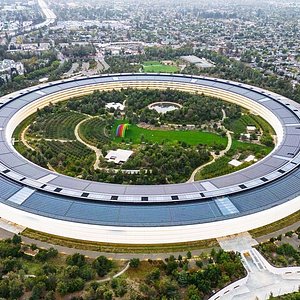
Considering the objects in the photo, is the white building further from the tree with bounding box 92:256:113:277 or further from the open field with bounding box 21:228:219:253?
the tree with bounding box 92:256:113:277

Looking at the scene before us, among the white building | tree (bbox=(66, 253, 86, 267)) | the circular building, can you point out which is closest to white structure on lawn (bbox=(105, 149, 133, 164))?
the circular building

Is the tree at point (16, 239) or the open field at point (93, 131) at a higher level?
the tree at point (16, 239)

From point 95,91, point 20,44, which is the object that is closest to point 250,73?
point 95,91

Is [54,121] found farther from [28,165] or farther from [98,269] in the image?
[98,269]

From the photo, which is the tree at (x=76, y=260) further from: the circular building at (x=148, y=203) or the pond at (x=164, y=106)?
the pond at (x=164, y=106)

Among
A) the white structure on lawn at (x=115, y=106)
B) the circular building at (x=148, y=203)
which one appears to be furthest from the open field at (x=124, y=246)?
the white structure on lawn at (x=115, y=106)

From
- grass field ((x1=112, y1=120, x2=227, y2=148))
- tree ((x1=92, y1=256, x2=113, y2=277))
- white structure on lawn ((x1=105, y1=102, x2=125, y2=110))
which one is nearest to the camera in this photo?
tree ((x1=92, y1=256, x2=113, y2=277))
